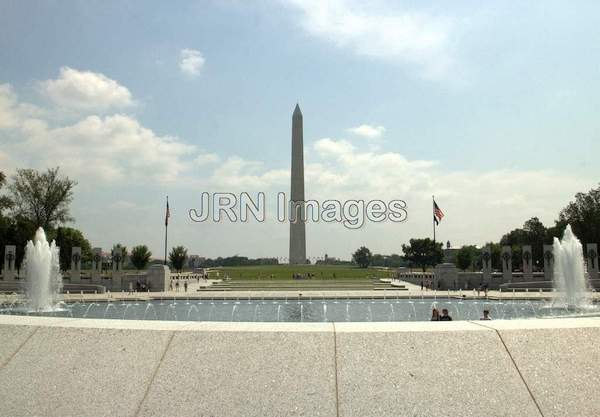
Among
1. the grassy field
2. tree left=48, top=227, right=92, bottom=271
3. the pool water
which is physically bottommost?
the pool water

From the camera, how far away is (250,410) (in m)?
3.27

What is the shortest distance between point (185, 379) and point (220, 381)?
0.24m

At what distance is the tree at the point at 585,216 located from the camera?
69062 mm

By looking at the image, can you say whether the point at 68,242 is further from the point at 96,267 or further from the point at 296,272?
the point at 296,272

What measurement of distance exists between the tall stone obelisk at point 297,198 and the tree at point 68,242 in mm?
31682

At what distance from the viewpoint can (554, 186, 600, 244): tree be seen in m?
69.1

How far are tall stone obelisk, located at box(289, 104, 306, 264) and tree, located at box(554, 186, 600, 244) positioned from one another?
124ft

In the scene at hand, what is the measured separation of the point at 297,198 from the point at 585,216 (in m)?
39.6

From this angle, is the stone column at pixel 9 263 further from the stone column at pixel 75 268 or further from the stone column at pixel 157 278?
the stone column at pixel 157 278

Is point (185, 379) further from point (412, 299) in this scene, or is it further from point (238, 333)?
point (412, 299)

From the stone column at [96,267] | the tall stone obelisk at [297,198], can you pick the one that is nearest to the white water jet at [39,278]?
the stone column at [96,267]

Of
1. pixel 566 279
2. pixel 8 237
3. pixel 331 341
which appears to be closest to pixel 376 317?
pixel 566 279

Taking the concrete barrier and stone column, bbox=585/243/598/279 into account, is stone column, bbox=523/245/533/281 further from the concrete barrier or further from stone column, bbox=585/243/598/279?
Answer: the concrete barrier

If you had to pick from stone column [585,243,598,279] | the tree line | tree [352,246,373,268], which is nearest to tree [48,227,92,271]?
the tree line
